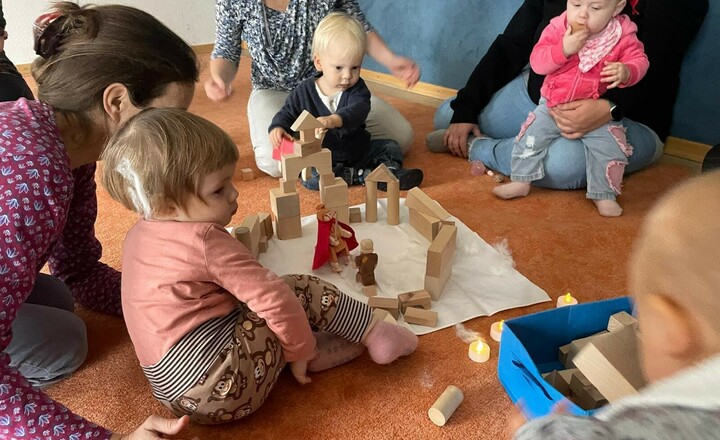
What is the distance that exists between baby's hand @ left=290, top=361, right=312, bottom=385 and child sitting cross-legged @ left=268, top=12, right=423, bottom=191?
783 mm

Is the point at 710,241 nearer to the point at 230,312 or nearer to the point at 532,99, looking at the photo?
the point at 230,312

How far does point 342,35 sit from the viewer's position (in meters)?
1.61

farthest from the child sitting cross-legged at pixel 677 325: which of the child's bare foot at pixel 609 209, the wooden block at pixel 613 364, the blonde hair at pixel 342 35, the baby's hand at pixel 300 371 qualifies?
the blonde hair at pixel 342 35

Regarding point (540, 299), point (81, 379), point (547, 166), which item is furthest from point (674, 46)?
point (81, 379)

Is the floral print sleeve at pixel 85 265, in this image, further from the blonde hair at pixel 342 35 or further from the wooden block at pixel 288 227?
the blonde hair at pixel 342 35

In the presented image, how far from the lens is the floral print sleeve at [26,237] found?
719mm

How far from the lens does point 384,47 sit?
1.76m

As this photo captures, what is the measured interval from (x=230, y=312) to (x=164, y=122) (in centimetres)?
32

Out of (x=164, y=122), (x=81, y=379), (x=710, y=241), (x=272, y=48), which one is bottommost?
(x=81, y=379)

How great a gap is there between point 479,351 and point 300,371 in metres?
0.32

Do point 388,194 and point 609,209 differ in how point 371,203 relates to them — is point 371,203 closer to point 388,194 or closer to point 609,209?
point 388,194

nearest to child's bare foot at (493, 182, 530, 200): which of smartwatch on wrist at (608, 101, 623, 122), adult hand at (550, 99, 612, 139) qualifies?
adult hand at (550, 99, 612, 139)

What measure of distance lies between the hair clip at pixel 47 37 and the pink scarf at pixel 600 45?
1.30 m

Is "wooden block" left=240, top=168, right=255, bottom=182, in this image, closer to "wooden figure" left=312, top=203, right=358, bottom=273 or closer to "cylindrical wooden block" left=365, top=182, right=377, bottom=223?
"cylindrical wooden block" left=365, top=182, right=377, bottom=223
